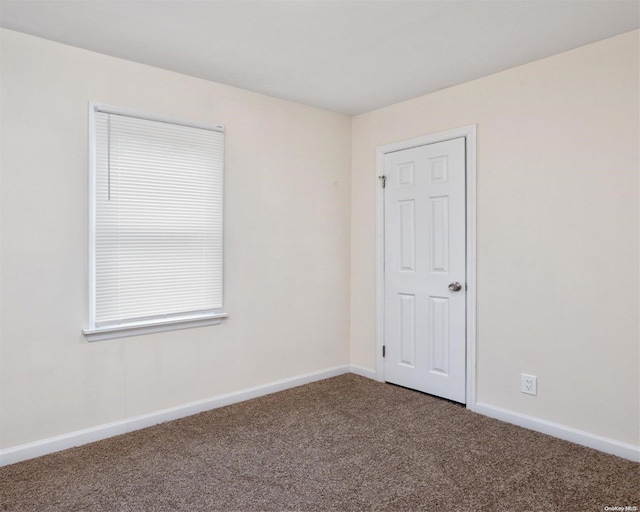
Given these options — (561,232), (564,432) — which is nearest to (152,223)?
(561,232)

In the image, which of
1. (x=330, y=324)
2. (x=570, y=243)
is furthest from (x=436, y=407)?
(x=570, y=243)

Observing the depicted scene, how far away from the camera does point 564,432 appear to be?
108 inches

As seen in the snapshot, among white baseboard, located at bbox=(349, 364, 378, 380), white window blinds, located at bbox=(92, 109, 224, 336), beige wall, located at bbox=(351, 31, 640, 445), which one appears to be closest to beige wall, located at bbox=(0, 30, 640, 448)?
beige wall, located at bbox=(351, 31, 640, 445)

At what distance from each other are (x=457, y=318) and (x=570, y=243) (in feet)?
3.10

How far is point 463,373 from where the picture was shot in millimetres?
3277

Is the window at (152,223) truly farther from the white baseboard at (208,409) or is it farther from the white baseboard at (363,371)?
the white baseboard at (363,371)

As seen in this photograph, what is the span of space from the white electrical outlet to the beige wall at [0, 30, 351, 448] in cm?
163

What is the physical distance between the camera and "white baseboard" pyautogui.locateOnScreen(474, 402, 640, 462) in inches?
98.1

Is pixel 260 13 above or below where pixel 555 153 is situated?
above

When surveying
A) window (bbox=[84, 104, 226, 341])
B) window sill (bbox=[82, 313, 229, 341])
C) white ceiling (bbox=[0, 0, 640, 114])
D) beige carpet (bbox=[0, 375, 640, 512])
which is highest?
white ceiling (bbox=[0, 0, 640, 114])

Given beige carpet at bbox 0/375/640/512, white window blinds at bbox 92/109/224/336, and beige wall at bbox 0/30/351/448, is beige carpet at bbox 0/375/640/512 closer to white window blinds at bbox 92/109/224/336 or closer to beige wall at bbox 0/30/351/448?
beige wall at bbox 0/30/351/448

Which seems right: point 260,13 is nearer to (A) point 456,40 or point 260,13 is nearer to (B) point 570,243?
(A) point 456,40

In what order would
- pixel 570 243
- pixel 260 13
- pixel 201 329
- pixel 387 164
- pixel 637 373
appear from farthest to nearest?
pixel 387 164, pixel 201 329, pixel 570 243, pixel 637 373, pixel 260 13

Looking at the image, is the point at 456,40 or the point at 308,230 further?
the point at 308,230
